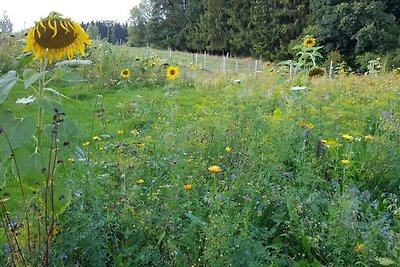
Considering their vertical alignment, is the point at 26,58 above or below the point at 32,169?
above

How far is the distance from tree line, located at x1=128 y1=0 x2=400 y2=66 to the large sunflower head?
658 inches

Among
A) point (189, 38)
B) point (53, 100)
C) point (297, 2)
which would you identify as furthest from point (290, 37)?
point (53, 100)

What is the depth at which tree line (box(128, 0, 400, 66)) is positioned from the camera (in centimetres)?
2047

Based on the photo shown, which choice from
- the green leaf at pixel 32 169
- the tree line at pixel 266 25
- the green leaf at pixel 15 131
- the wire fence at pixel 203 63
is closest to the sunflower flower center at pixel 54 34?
the green leaf at pixel 15 131

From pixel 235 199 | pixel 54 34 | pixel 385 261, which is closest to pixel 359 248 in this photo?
pixel 385 261

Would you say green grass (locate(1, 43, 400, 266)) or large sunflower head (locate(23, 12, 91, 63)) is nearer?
A: large sunflower head (locate(23, 12, 91, 63))

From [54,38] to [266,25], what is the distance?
81.4 ft

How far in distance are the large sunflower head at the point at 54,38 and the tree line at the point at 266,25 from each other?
54.9 ft

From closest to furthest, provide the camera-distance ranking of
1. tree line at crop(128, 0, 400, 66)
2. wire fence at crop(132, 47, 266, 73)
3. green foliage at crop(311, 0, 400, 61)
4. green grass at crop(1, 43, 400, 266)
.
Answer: green grass at crop(1, 43, 400, 266) → wire fence at crop(132, 47, 266, 73) → green foliage at crop(311, 0, 400, 61) → tree line at crop(128, 0, 400, 66)

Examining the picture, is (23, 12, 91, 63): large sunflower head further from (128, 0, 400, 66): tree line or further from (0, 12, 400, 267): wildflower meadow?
(128, 0, 400, 66): tree line

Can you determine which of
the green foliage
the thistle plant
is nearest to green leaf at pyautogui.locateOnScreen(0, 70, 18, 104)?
the thistle plant

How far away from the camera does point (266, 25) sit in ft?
83.9

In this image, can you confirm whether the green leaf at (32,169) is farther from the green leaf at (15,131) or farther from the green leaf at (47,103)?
the green leaf at (47,103)

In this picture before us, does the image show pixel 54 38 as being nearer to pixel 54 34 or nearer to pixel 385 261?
pixel 54 34
